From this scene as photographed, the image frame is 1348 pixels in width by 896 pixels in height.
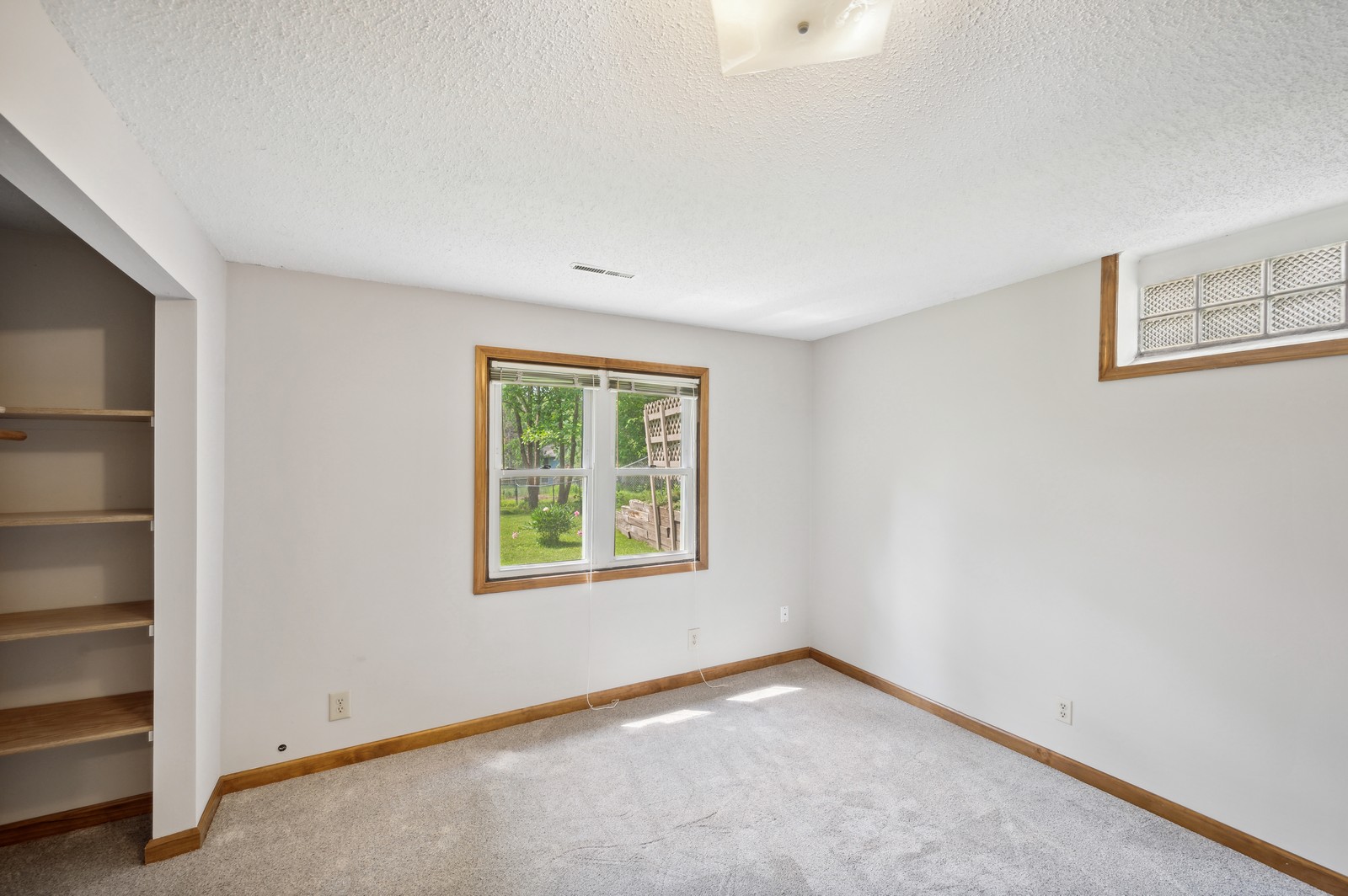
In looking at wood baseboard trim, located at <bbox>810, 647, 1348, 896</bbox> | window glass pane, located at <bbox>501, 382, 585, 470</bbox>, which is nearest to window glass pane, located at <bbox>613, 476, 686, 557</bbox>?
window glass pane, located at <bbox>501, 382, 585, 470</bbox>

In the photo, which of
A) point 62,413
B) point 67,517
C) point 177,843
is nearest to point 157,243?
point 62,413

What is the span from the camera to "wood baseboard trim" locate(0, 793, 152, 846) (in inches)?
86.8

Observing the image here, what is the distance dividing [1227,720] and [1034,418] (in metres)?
1.41

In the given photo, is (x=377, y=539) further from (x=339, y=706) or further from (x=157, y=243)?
(x=157, y=243)

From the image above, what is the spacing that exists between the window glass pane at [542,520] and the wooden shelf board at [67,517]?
1.54 meters

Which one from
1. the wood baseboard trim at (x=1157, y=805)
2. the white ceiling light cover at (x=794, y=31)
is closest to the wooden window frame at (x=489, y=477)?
the wood baseboard trim at (x=1157, y=805)

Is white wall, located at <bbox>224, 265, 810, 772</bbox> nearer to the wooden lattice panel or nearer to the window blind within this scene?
the window blind

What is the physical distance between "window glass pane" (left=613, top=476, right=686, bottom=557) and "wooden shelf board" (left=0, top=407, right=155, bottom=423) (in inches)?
90.3

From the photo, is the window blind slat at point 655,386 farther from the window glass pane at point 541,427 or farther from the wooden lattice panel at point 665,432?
the window glass pane at point 541,427

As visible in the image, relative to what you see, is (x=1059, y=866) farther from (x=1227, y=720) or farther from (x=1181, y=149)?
(x=1181, y=149)

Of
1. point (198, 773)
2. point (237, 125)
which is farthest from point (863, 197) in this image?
point (198, 773)

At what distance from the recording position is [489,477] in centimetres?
322

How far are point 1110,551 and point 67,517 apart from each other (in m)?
4.15

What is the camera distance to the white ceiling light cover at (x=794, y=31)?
1034 millimetres
